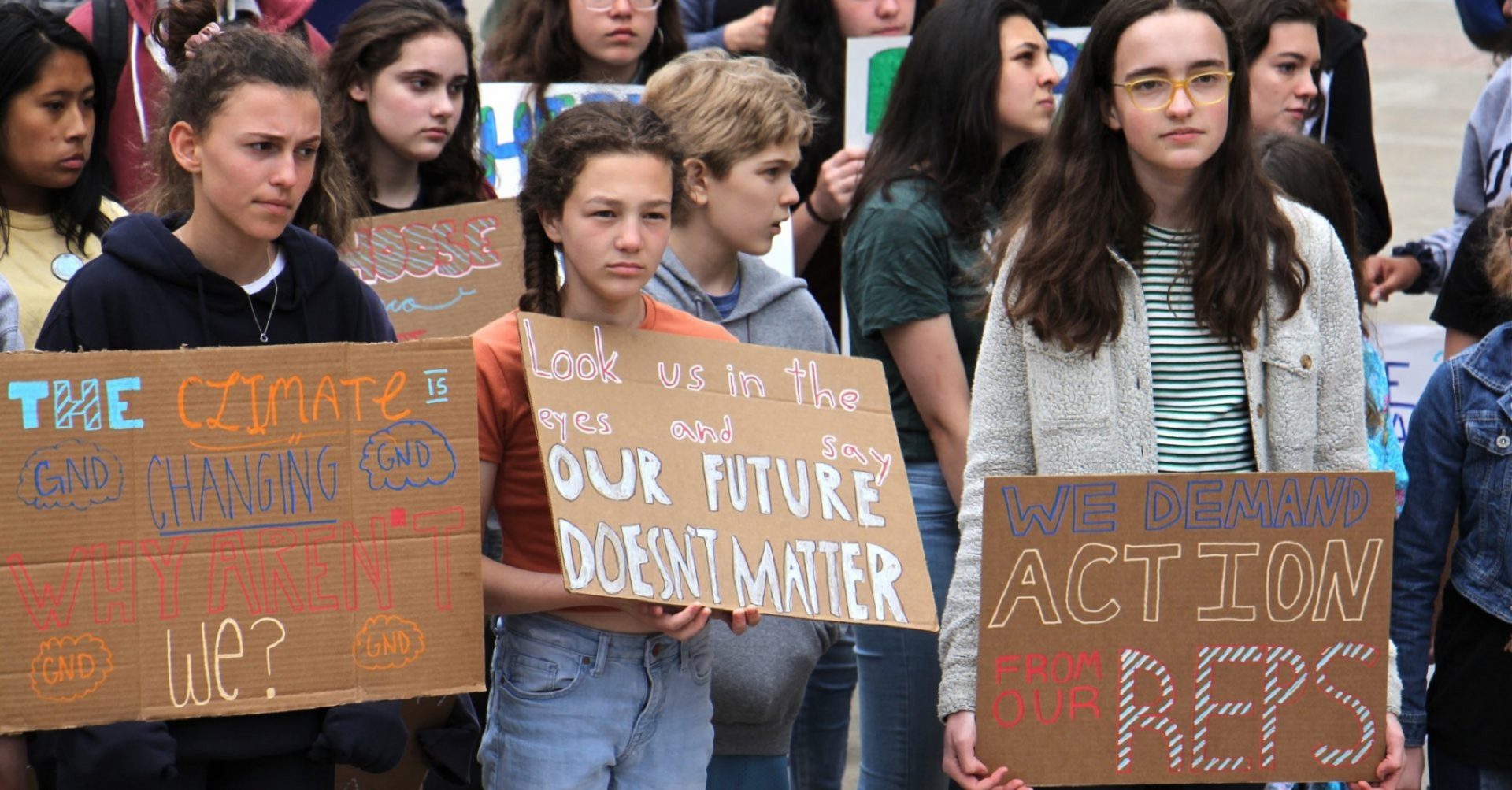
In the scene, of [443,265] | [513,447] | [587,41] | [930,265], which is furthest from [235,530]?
[587,41]

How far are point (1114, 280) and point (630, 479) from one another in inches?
33.8

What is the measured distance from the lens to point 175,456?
2.83 metres

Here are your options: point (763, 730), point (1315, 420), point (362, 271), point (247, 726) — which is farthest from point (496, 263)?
point (1315, 420)

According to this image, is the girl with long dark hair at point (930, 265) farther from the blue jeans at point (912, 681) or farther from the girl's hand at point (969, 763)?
the girl's hand at point (969, 763)

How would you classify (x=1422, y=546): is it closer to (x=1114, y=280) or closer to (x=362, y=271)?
(x=1114, y=280)

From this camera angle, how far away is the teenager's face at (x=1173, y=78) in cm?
311

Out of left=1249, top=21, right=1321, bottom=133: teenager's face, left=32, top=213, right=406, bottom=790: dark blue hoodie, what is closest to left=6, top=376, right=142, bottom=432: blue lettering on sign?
left=32, top=213, right=406, bottom=790: dark blue hoodie

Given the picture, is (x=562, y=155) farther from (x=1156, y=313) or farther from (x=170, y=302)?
(x=1156, y=313)

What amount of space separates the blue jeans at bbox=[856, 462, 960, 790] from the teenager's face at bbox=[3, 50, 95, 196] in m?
1.82

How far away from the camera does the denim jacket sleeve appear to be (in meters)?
3.33

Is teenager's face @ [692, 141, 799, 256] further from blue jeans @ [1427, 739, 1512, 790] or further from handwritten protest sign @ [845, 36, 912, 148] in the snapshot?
blue jeans @ [1427, 739, 1512, 790]

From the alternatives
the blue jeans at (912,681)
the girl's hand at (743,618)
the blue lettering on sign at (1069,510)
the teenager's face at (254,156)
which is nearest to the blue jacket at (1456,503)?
the blue lettering on sign at (1069,510)

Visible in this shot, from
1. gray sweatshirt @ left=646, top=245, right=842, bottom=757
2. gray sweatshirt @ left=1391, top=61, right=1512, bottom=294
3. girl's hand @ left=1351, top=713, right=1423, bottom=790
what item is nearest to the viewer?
girl's hand @ left=1351, top=713, right=1423, bottom=790

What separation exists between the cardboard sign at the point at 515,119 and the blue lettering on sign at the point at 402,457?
1899 mm
